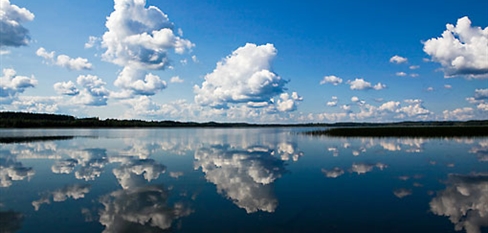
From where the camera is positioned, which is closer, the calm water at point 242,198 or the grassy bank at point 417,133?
the calm water at point 242,198

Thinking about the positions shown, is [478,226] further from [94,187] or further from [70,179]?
[70,179]

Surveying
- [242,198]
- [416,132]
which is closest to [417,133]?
[416,132]

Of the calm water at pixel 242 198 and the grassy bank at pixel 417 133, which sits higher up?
the grassy bank at pixel 417 133

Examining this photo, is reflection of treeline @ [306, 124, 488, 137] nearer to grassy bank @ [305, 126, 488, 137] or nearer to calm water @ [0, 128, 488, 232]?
grassy bank @ [305, 126, 488, 137]

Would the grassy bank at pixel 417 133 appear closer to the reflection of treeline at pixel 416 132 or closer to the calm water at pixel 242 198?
the reflection of treeline at pixel 416 132

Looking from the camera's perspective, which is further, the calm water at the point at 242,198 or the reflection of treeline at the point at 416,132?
the reflection of treeline at the point at 416,132

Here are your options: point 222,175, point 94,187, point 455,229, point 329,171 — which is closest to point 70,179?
point 94,187

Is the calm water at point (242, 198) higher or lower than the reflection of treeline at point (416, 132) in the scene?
lower

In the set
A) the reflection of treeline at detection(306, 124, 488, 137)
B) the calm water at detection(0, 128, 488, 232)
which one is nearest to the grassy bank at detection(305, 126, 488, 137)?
the reflection of treeline at detection(306, 124, 488, 137)

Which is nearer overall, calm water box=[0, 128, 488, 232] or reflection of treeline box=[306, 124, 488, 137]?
calm water box=[0, 128, 488, 232]

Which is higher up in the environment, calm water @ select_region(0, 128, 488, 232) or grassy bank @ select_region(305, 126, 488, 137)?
grassy bank @ select_region(305, 126, 488, 137)


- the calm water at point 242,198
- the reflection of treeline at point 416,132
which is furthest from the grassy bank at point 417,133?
the calm water at point 242,198

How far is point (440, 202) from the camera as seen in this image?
14.6 meters

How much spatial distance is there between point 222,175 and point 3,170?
648 inches
